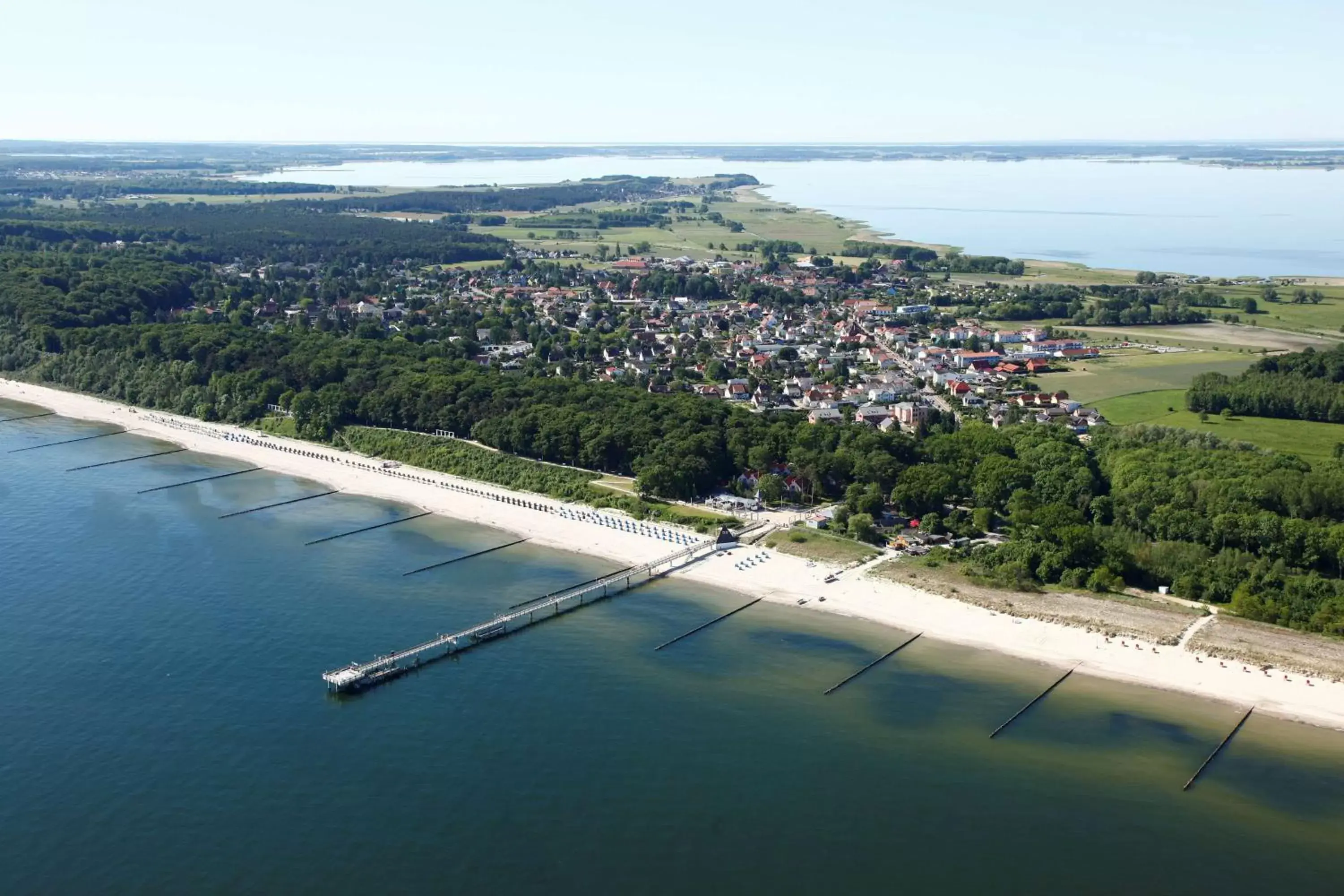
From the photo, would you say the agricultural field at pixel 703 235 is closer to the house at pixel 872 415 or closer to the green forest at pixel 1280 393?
the green forest at pixel 1280 393

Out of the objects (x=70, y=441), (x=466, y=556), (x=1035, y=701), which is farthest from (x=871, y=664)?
(x=70, y=441)

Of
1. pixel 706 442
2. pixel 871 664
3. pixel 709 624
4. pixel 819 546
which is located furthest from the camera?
pixel 706 442

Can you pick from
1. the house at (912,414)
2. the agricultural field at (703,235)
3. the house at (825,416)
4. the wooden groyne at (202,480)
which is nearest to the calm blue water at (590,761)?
the wooden groyne at (202,480)

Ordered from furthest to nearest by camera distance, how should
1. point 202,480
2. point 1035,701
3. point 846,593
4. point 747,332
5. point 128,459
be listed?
point 747,332 < point 128,459 < point 202,480 < point 846,593 < point 1035,701

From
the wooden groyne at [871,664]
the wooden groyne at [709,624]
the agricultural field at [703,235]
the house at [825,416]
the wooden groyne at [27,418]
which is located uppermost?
the agricultural field at [703,235]

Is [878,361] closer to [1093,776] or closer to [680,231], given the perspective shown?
[1093,776]

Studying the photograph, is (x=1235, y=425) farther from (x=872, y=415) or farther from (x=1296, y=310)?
(x=1296, y=310)

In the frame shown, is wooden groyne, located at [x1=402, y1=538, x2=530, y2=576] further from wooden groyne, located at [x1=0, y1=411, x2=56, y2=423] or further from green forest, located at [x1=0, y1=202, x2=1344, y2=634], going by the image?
wooden groyne, located at [x1=0, y1=411, x2=56, y2=423]
